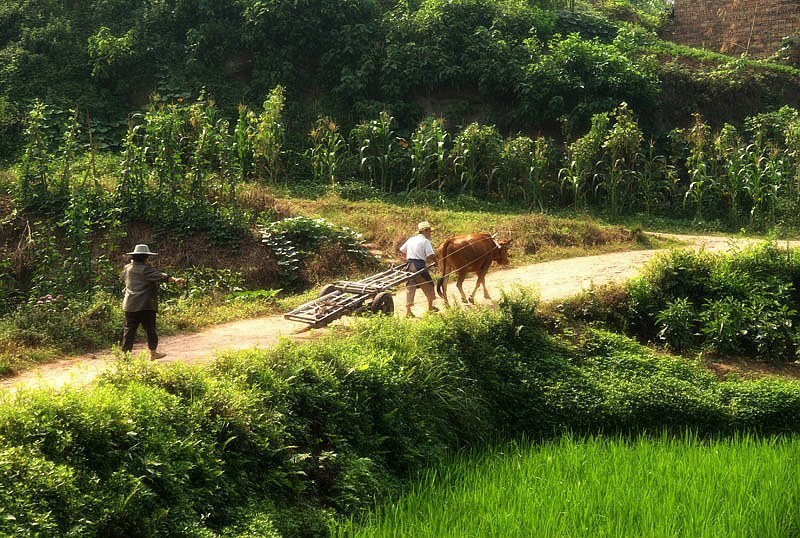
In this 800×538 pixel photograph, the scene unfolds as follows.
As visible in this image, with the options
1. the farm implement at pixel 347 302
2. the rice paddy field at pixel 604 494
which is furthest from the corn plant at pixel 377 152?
the rice paddy field at pixel 604 494

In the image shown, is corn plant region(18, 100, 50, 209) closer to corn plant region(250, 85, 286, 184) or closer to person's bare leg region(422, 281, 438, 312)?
corn plant region(250, 85, 286, 184)

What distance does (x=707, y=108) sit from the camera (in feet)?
62.6

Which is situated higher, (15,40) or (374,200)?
(15,40)

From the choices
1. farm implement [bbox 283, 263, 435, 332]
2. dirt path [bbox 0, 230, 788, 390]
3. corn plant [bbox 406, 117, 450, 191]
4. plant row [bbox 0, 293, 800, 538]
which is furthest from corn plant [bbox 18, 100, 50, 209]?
corn plant [bbox 406, 117, 450, 191]

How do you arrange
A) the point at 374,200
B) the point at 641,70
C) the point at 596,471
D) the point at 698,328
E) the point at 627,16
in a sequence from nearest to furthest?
1. the point at 596,471
2. the point at 698,328
3. the point at 374,200
4. the point at 641,70
5. the point at 627,16

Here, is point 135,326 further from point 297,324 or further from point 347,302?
point 347,302

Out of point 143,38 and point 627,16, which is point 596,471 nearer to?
point 143,38

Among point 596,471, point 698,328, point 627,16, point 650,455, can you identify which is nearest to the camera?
point 596,471

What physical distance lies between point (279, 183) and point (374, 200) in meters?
2.08

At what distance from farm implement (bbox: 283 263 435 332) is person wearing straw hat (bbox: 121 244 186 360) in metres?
1.40

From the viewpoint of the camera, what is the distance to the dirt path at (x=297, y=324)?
7.68 m

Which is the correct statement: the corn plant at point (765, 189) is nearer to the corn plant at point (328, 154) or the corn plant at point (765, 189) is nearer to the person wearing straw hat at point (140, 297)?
the corn plant at point (328, 154)

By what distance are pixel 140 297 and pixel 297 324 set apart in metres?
2.25

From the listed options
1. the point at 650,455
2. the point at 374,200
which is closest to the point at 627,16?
the point at 374,200
